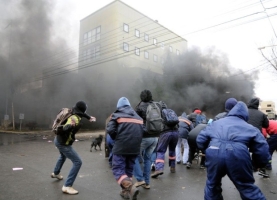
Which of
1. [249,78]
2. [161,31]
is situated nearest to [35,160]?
[249,78]

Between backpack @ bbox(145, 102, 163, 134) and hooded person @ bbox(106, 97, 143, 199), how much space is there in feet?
1.67

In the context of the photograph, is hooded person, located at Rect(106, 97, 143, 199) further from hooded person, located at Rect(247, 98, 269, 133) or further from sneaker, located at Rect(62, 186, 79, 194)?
hooded person, located at Rect(247, 98, 269, 133)

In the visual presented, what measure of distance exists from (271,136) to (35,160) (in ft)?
19.7

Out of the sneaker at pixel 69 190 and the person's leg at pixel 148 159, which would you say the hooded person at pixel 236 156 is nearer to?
the person's leg at pixel 148 159

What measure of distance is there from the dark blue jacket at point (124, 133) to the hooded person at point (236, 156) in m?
1.22

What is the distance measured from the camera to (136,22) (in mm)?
27594

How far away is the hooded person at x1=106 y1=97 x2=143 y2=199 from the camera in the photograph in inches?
126

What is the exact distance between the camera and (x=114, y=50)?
25.3 metres

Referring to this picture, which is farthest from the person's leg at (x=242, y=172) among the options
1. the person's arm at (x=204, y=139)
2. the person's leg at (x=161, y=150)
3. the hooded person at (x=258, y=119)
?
the hooded person at (x=258, y=119)

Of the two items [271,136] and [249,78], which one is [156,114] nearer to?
[271,136]

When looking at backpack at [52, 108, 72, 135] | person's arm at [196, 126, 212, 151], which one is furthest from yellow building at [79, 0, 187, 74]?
person's arm at [196, 126, 212, 151]

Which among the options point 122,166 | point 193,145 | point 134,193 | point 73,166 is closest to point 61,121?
point 73,166

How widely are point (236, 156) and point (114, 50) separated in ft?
79.5

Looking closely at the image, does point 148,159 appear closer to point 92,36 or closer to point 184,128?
point 184,128
